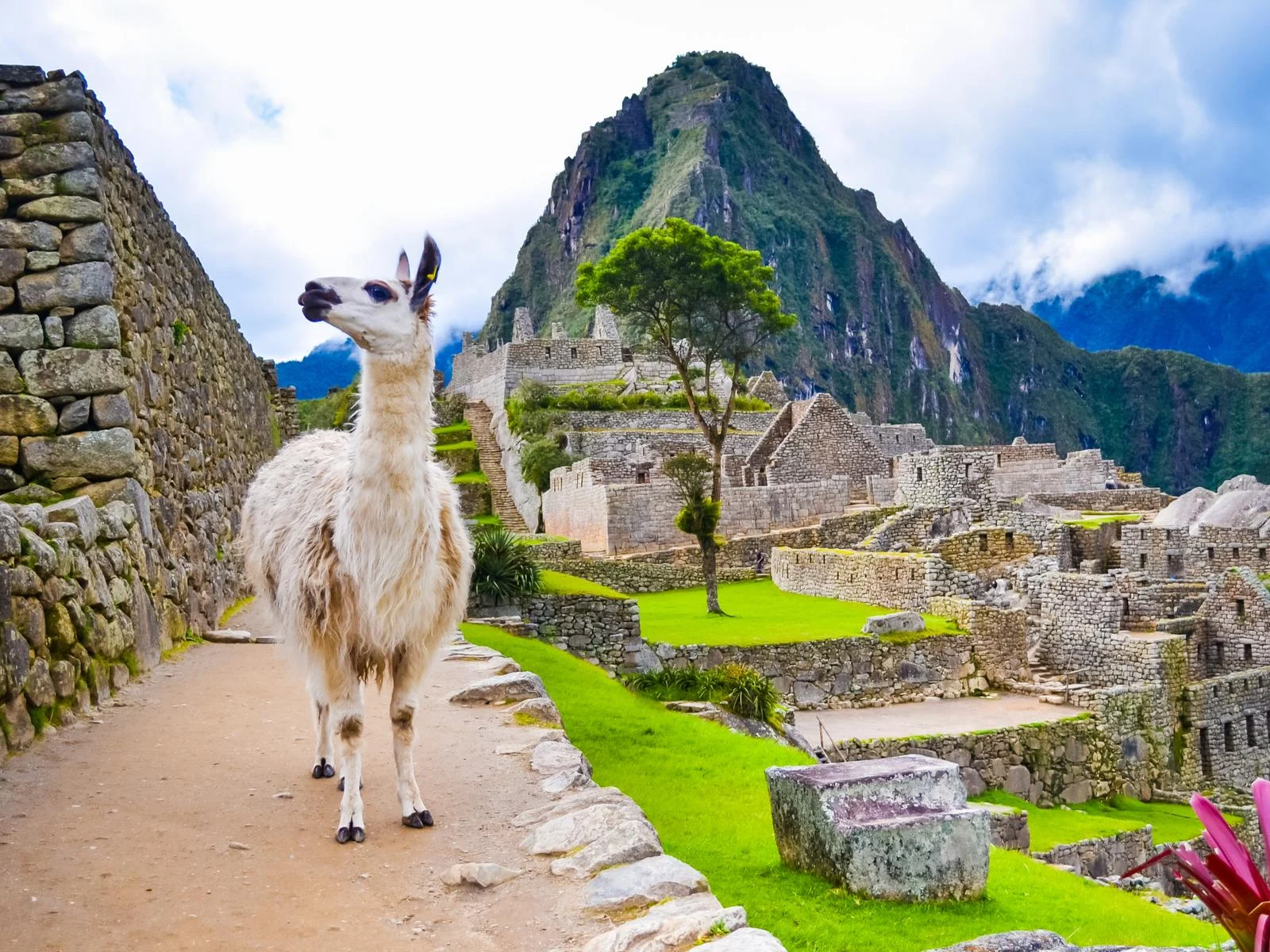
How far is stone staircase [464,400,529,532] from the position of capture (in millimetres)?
36031

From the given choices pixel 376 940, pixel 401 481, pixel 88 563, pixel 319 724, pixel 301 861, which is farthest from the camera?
pixel 88 563

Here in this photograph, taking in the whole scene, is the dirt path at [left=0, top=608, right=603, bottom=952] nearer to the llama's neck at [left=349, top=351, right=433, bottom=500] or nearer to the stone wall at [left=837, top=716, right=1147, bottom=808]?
the llama's neck at [left=349, top=351, right=433, bottom=500]

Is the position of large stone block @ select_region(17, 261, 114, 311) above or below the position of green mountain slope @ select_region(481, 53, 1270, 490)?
below

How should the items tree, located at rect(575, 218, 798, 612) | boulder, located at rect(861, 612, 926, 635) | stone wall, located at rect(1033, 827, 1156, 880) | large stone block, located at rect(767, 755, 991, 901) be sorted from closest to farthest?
large stone block, located at rect(767, 755, 991, 901) < stone wall, located at rect(1033, 827, 1156, 880) < boulder, located at rect(861, 612, 926, 635) < tree, located at rect(575, 218, 798, 612)

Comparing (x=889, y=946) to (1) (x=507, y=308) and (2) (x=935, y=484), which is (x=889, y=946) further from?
(1) (x=507, y=308)

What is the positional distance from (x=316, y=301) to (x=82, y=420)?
3.77 m

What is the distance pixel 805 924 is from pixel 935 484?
839 inches

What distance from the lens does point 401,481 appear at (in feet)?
14.0

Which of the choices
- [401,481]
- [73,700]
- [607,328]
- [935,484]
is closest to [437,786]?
[401,481]

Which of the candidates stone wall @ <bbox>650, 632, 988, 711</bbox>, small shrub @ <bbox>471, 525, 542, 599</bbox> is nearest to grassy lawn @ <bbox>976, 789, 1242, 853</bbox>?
stone wall @ <bbox>650, 632, 988, 711</bbox>

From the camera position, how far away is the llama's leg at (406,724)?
14.5ft

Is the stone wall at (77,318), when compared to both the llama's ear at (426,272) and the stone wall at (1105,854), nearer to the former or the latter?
the llama's ear at (426,272)

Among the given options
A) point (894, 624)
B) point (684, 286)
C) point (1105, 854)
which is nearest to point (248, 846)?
point (1105, 854)

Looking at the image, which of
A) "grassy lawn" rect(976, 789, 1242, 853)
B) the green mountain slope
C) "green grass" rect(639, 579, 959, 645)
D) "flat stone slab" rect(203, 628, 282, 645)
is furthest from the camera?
Answer: the green mountain slope
